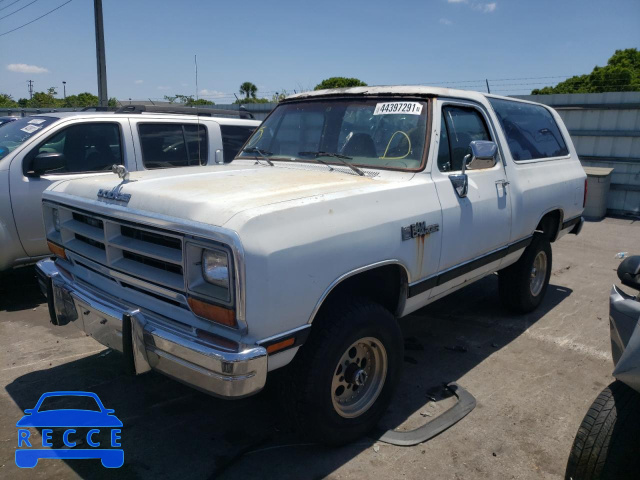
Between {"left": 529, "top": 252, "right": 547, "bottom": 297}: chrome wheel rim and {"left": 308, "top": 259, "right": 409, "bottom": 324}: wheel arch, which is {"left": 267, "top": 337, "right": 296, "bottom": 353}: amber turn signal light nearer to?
{"left": 308, "top": 259, "right": 409, "bottom": 324}: wheel arch

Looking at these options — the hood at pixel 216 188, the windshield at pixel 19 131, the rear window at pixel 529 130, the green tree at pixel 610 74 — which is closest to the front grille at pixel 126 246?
the hood at pixel 216 188

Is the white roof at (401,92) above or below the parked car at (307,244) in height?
above

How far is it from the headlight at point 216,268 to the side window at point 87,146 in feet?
12.2

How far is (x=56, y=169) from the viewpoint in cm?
525

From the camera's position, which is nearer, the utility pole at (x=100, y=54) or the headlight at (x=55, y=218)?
the headlight at (x=55, y=218)

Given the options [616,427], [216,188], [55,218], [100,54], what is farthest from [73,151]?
[100,54]

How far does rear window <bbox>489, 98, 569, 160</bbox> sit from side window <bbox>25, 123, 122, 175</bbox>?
4.05m

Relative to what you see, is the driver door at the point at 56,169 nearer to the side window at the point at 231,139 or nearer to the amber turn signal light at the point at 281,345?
the side window at the point at 231,139

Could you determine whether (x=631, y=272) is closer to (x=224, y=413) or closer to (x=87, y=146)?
(x=224, y=413)

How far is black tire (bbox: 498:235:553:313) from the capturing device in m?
4.88

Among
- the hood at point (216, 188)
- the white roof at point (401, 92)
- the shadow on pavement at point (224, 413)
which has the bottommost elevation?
the shadow on pavement at point (224, 413)

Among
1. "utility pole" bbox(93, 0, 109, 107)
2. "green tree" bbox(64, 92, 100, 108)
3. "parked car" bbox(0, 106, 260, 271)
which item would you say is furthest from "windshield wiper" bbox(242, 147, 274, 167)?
"green tree" bbox(64, 92, 100, 108)

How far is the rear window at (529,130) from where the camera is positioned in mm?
4586

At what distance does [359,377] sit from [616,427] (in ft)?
4.35
